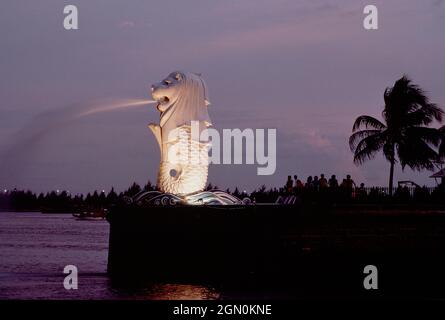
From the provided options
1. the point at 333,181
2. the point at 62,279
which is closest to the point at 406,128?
the point at 333,181

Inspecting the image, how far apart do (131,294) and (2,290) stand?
18.5 ft

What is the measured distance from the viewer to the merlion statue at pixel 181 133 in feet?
92.1

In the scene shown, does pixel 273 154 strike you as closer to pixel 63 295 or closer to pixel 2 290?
pixel 63 295

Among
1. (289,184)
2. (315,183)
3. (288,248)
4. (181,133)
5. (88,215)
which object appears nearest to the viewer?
(288,248)

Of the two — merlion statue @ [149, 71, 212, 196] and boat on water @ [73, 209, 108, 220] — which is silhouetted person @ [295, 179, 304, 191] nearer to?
merlion statue @ [149, 71, 212, 196]

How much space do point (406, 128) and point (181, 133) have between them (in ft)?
40.3

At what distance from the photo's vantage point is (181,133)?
2823 cm

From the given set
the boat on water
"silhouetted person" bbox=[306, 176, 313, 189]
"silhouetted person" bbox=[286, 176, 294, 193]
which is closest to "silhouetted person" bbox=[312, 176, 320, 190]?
"silhouetted person" bbox=[306, 176, 313, 189]

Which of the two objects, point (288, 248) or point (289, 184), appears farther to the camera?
point (289, 184)

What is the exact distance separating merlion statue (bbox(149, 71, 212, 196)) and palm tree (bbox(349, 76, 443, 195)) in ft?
34.5

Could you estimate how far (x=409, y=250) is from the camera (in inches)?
1076

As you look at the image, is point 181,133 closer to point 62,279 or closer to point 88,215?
point 62,279

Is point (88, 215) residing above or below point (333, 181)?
above

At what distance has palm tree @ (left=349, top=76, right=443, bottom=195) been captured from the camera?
35719 mm
